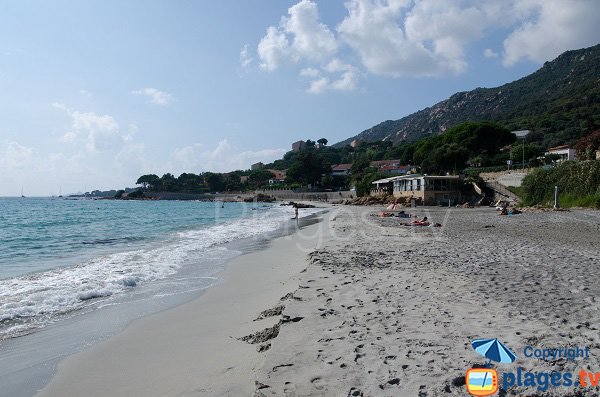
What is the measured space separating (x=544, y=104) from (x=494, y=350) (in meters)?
128

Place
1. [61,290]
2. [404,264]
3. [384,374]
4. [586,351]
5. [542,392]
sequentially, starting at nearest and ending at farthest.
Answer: [542,392] → [384,374] → [586,351] → [61,290] → [404,264]

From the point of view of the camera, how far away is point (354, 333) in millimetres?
4344

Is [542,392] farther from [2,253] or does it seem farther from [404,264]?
[2,253]

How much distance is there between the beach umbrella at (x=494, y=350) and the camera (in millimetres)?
3451

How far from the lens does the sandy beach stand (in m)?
3.33

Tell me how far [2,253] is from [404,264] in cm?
1510

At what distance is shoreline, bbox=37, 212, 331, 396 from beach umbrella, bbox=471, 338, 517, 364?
218 cm

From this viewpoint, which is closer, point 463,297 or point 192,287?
point 463,297

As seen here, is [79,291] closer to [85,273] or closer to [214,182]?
[85,273]

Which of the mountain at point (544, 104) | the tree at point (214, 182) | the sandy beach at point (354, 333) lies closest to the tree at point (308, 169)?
the tree at point (214, 182)

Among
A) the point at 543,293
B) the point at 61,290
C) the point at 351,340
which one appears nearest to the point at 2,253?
the point at 61,290

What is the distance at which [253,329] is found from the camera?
5.21 m

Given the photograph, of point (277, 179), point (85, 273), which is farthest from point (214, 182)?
point (85, 273)

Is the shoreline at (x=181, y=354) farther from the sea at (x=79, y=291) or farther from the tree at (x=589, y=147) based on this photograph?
the tree at (x=589, y=147)
